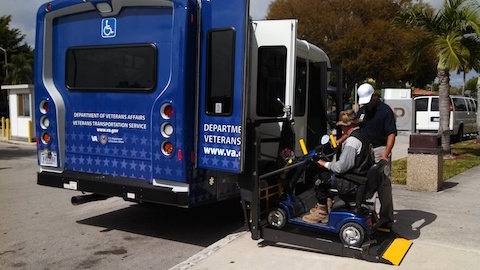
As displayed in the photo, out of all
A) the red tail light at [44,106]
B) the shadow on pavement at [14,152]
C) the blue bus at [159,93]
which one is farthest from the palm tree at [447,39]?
the shadow on pavement at [14,152]

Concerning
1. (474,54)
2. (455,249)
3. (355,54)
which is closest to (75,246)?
(455,249)

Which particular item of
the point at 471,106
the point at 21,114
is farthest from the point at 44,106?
the point at 471,106

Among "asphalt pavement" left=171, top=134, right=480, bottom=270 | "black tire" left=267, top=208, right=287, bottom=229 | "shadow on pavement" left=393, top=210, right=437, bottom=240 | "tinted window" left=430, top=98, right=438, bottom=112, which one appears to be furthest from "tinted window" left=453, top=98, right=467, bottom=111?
"black tire" left=267, top=208, right=287, bottom=229

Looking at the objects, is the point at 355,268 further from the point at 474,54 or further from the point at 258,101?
the point at 474,54

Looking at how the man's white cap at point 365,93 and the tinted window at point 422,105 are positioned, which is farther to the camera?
the tinted window at point 422,105

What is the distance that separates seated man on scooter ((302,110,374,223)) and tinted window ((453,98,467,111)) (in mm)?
16586

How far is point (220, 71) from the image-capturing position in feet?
16.2

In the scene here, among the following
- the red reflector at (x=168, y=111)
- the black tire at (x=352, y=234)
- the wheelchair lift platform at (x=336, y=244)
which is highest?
the red reflector at (x=168, y=111)

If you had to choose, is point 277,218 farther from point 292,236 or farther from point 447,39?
point 447,39

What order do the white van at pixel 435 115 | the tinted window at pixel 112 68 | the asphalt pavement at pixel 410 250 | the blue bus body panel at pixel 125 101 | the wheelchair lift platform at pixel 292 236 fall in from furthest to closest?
the white van at pixel 435 115 → the tinted window at pixel 112 68 → the blue bus body panel at pixel 125 101 → the wheelchair lift platform at pixel 292 236 → the asphalt pavement at pixel 410 250

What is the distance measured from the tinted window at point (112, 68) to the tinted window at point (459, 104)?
17675mm

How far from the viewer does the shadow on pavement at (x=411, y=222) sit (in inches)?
226

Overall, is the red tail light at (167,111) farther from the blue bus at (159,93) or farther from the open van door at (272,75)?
the open van door at (272,75)

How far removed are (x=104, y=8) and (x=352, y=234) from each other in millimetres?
3915
